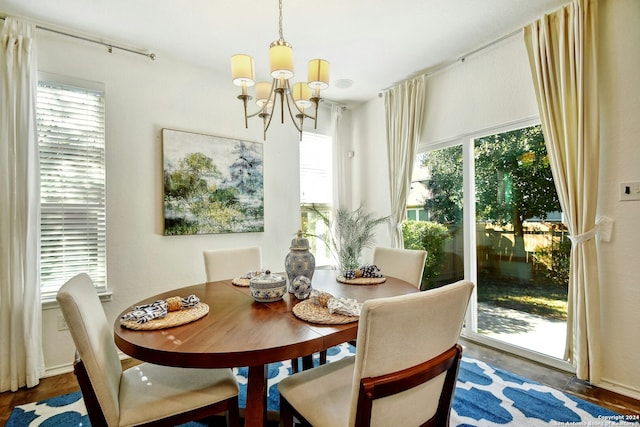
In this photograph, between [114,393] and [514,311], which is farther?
[514,311]

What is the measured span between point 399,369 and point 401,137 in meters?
3.02

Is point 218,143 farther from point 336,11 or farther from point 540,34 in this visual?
point 540,34

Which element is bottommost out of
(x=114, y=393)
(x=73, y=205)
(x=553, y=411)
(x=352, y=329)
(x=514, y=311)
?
(x=553, y=411)

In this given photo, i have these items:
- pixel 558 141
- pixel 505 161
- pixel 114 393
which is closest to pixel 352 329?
pixel 114 393

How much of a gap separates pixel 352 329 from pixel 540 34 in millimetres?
2637

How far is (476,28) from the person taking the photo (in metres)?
2.57

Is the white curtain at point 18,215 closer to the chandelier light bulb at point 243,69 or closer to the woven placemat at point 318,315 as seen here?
the chandelier light bulb at point 243,69

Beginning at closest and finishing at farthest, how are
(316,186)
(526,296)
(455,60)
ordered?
(526,296) < (455,60) < (316,186)

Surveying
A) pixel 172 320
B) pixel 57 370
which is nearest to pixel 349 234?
pixel 172 320

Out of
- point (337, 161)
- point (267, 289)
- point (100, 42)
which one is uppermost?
point (100, 42)

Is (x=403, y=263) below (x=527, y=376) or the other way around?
the other way around

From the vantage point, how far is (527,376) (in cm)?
232

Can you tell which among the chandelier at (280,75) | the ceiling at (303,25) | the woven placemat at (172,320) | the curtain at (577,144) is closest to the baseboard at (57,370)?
the woven placemat at (172,320)

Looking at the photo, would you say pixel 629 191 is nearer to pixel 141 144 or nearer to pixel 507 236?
pixel 507 236
